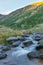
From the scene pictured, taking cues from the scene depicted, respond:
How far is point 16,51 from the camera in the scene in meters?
23.1

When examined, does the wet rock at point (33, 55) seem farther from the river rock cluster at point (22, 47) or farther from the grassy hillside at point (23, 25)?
the grassy hillside at point (23, 25)

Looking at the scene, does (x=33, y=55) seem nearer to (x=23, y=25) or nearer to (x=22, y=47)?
(x=22, y=47)

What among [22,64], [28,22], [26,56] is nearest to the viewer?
[22,64]

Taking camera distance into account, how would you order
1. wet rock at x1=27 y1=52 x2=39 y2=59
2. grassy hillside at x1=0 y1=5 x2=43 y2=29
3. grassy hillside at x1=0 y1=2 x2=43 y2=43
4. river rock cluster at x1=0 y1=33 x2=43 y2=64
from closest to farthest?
wet rock at x1=27 y1=52 x2=39 y2=59 → river rock cluster at x1=0 y1=33 x2=43 y2=64 → grassy hillside at x1=0 y1=2 x2=43 y2=43 → grassy hillside at x1=0 y1=5 x2=43 y2=29

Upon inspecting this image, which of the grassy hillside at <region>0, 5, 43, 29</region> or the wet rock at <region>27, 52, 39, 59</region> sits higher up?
the grassy hillside at <region>0, 5, 43, 29</region>

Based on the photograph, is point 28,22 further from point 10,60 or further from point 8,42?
point 10,60

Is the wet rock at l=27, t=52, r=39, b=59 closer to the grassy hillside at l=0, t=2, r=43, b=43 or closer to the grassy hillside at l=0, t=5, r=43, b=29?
the grassy hillside at l=0, t=2, r=43, b=43

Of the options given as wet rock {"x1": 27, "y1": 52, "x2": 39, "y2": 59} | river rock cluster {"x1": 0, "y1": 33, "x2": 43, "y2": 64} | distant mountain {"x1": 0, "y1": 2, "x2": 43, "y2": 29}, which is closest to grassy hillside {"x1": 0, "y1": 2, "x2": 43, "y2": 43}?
distant mountain {"x1": 0, "y1": 2, "x2": 43, "y2": 29}

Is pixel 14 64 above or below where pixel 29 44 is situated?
below

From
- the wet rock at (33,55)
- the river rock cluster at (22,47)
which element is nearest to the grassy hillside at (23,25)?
the river rock cluster at (22,47)

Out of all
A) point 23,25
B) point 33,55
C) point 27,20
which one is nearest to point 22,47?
point 33,55

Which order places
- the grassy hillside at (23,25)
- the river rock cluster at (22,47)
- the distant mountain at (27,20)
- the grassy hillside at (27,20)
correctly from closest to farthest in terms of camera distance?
1. the river rock cluster at (22,47)
2. the grassy hillside at (23,25)
3. the grassy hillside at (27,20)
4. the distant mountain at (27,20)

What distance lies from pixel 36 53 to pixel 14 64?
3.08 meters

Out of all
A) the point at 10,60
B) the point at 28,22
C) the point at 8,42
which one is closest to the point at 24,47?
the point at 8,42
